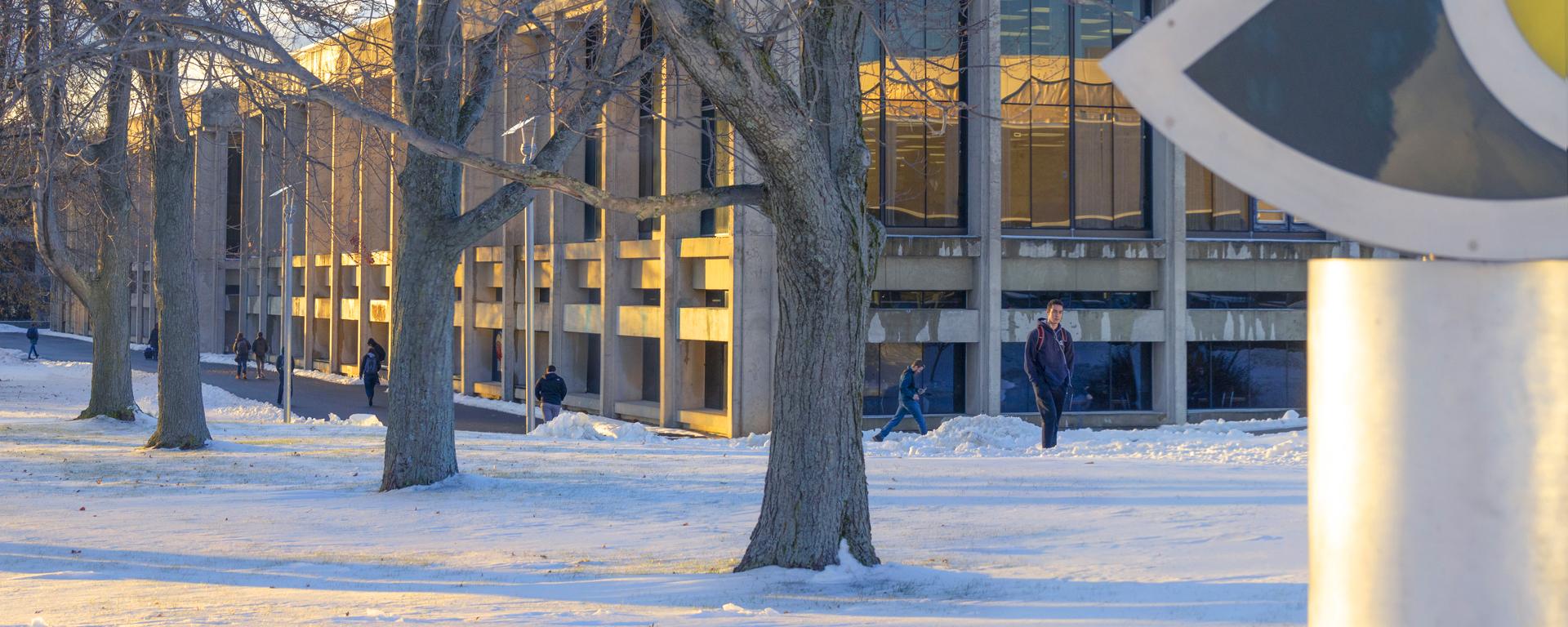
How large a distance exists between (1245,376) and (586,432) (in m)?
15.9

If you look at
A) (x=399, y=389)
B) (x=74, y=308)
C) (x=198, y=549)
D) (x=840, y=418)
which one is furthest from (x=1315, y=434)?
(x=74, y=308)

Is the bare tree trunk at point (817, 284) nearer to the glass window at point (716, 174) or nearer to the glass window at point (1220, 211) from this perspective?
the glass window at point (716, 174)

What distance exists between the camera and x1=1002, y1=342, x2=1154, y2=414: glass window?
3002 centimetres

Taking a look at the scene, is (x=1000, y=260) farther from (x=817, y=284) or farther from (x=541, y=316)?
(x=817, y=284)

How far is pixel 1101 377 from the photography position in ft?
101

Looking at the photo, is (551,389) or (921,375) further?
(921,375)

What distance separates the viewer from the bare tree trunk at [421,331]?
1429 centimetres

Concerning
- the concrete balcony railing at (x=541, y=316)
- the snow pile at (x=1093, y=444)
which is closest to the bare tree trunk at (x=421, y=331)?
the snow pile at (x=1093, y=444)

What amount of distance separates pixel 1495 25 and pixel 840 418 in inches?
256

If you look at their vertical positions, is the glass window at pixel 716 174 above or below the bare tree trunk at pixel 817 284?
above

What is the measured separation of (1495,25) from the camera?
236cm

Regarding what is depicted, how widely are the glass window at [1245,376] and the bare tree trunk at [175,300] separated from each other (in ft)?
67.7

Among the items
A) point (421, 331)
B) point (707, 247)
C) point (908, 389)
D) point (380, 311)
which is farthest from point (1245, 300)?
point (380, 311)

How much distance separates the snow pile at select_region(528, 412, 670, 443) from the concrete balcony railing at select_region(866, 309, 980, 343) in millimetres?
5969
